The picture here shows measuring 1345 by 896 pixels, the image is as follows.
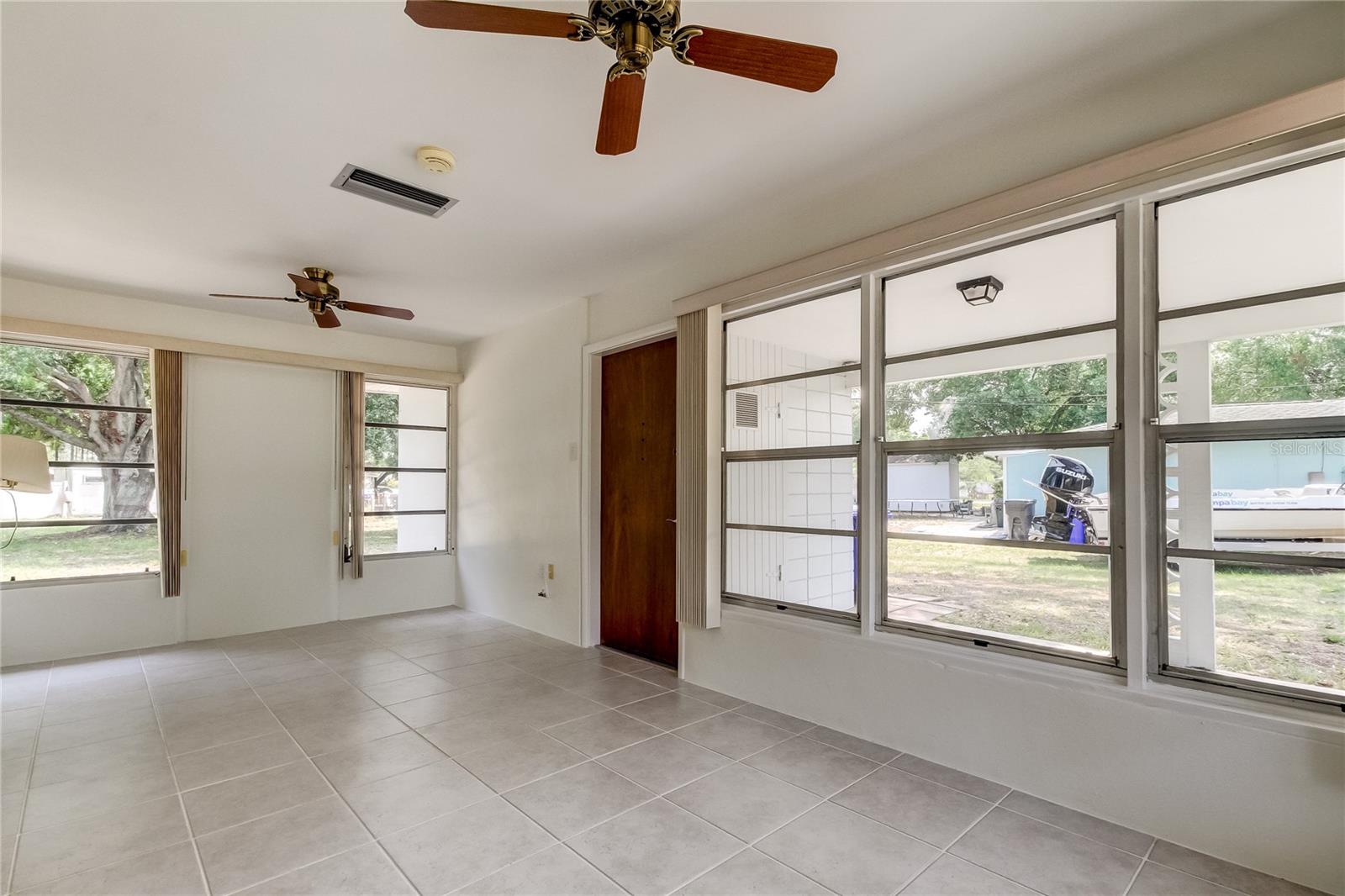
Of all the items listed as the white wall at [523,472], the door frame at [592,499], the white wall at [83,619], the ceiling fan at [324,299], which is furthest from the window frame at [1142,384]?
the white wall at [83,619]

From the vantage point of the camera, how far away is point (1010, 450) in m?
2.65

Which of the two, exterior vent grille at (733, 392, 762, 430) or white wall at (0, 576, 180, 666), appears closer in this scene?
exterior vent grille at (733, 392, 762, 430)

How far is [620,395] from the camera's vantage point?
478 centimetres

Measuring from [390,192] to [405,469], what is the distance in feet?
12.4

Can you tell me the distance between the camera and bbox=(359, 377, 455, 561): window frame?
20.2ft

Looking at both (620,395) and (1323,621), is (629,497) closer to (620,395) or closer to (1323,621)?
(620,395)

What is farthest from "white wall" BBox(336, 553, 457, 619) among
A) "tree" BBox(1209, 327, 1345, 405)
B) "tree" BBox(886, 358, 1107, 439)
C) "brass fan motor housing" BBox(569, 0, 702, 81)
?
"tree" BBox(1209, 327, 1345, 405)

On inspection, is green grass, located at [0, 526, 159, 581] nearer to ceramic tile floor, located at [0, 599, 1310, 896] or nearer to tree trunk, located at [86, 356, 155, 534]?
tree trunk, located at [86, 356, 155, 534]

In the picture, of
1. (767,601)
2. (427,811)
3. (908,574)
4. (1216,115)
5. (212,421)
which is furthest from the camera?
(212,421)

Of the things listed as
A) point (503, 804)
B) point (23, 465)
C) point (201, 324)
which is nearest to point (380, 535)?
point (201, 324)

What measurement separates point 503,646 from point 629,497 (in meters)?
1.54

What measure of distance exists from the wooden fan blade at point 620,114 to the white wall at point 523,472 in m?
2.89

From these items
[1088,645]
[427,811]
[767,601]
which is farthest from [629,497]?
[1088,645]

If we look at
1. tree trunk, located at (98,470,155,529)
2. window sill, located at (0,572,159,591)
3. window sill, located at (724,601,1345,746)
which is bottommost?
window sill, located at (0,572,159,591)
